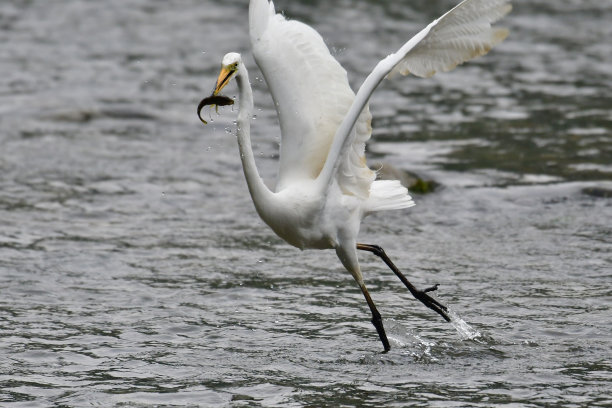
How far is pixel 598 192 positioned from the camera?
948cm

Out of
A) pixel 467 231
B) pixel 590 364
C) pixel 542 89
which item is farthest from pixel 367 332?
pixel 542 89

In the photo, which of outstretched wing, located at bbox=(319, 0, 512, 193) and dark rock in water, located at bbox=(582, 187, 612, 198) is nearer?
outstretched wing, located at bbox=(319, 0, 512, 193)

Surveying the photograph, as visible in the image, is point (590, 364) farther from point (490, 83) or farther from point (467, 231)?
point (490, 83)

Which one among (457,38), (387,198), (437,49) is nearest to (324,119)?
(387,198)

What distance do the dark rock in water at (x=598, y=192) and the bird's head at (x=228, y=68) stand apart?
4.69m

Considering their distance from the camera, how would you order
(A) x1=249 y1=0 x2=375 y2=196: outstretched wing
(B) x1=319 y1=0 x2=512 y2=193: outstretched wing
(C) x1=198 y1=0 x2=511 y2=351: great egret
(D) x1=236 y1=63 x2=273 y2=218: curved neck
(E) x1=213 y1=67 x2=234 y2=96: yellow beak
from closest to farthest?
(B) x1=319 y1=0 x2=512 y2=193: outstretched wing
(E) x1=213 y1=67 x2=234 y2=96: yellow beak
(C) x1=198 y1=0 x2=511 y2=351: great egret
(D) x1=236 y1=63 x2=273 y2=218: curved neck
(A) x1=249 y1=0 x2=375 y2=196: outstretched wing

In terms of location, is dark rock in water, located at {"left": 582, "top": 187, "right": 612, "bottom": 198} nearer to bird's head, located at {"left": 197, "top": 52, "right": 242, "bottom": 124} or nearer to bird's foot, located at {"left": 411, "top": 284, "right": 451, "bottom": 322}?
bird's foot, located at {"left": 411, "top": 284, "right": 451, "bottom": 322}

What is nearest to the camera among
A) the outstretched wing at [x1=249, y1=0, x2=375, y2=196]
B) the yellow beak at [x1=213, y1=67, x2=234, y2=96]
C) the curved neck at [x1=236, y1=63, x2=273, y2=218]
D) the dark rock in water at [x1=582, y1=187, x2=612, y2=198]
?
the yellow beak at [x1=213, y1=67, x2=234, y2=96]

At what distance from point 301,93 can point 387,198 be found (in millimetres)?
796

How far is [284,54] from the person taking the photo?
21.3ft

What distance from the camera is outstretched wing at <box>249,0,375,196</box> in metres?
6.34

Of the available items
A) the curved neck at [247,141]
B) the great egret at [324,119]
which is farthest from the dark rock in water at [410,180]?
the curved neck at [247,141]

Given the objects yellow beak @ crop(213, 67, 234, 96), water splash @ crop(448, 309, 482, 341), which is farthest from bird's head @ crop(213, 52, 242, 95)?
water splash @ crop(448, 309, 482, 341)

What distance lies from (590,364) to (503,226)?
316 cm
